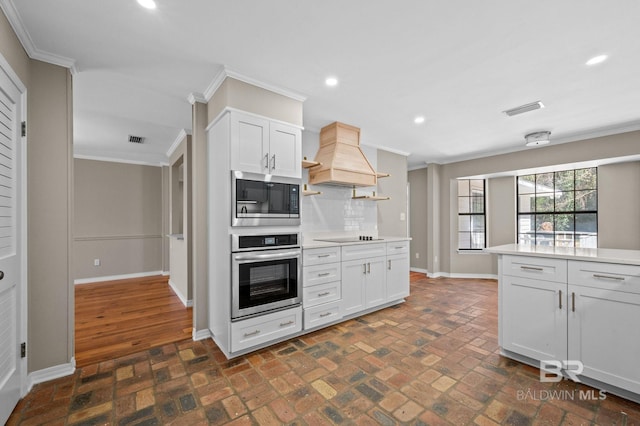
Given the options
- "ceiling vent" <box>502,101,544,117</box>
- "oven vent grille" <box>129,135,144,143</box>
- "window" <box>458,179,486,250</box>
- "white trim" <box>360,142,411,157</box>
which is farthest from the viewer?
"window" <box>458,179,486,250</box>

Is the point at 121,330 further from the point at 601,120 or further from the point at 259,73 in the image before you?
the point at 601,120

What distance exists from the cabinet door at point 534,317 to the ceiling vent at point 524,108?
2.14 metres

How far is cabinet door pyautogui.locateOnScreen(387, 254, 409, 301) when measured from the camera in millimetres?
3777

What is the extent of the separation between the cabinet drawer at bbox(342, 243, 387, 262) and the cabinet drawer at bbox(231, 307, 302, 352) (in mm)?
852

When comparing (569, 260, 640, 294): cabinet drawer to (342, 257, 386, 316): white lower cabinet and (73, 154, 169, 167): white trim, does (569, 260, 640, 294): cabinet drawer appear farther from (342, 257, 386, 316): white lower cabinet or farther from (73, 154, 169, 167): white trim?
(73, 154, 169, 167): white trim

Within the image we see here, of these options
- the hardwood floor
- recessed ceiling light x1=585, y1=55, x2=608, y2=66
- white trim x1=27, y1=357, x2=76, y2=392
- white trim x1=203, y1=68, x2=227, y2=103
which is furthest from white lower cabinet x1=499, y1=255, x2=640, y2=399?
white trim x1=27, y1=357, x2=76, y2=392

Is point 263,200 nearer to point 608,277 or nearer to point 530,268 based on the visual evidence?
point 530,268

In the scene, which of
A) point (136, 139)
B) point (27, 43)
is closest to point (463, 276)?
point (136, 139)

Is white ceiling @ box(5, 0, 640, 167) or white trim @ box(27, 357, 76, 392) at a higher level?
white ceiling @ box(5, 0, 640, 167)

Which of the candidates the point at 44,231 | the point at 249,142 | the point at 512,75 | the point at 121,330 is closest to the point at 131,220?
the point at 121,330

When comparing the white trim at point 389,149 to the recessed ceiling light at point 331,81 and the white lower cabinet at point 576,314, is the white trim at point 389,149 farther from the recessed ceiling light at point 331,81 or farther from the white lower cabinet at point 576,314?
the white lower cabinet at point 576,314

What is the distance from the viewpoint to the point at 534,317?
2223 millimetres

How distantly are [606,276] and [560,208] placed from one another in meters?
4.10

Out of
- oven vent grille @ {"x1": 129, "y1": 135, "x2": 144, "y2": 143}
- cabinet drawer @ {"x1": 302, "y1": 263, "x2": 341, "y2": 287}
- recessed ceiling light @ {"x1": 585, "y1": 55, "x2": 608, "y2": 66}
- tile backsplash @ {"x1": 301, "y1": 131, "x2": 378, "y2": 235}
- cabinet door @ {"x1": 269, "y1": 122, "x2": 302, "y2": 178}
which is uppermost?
recessed ceiling light @ {"x1": 585, "y1": 55, "x2": 608, "y2": 66}
